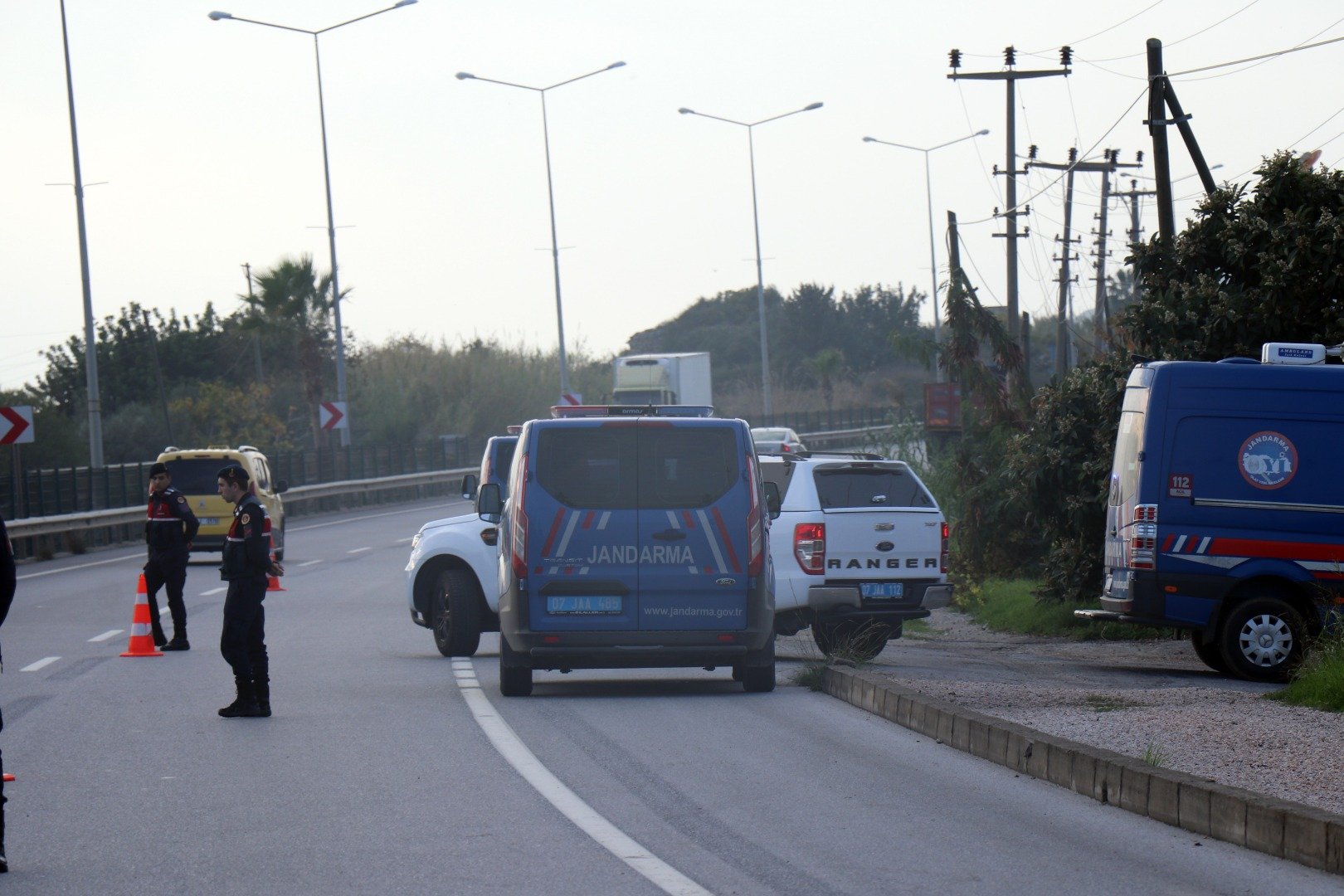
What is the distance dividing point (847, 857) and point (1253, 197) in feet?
43.4

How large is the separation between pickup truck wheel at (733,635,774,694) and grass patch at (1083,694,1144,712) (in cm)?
232

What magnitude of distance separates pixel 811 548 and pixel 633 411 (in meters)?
2.51

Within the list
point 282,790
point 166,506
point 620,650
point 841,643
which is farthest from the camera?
point 166,506

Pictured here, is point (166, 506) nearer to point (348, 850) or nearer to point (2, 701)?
point (2, 701)

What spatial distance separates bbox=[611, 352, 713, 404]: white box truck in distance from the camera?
54.8 metres

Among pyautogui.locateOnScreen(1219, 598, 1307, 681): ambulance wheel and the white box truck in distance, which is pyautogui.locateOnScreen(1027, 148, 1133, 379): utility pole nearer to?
the white box truck in distance

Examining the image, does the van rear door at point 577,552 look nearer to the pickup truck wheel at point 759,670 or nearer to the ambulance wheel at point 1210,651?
the pickup truck wheel at point 759,670

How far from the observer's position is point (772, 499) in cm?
1395

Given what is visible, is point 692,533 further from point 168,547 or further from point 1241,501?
point 168,547

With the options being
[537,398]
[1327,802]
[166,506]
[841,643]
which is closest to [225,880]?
[1327,802]

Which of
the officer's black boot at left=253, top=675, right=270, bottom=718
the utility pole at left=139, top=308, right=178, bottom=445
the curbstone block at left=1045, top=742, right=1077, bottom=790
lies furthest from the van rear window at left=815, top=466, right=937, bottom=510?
the utility pole at left=139, top=308, right=178, bottom=445

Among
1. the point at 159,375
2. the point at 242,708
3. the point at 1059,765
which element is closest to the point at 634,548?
the point at 242,708

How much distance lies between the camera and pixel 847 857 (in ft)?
24.1

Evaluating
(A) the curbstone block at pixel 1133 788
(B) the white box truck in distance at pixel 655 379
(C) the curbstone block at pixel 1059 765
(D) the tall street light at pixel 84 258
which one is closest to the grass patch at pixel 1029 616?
(C) the curbstone block at pixel 1059 765
